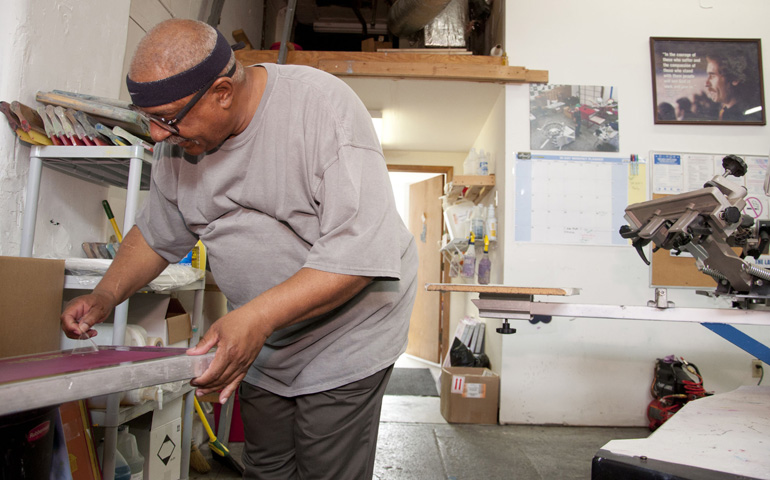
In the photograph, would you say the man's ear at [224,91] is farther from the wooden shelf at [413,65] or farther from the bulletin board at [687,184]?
the bulletin board at [687,184]

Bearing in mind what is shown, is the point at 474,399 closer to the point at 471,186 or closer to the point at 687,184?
the point at 471,186

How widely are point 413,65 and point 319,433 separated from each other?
272 centimetres

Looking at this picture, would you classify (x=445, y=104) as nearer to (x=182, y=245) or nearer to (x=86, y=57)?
(x=86, y=57)

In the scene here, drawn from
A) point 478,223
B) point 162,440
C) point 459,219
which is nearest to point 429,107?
point 459,219

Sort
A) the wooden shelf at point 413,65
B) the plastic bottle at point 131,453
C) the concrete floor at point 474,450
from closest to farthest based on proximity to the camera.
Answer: the plastic bottle at point 131,453 → the concrete floor at point 474,450 → the wooden shelf at point 413,65

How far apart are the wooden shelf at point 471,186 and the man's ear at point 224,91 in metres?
2.63

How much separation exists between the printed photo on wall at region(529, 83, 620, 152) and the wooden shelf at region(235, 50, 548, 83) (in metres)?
0.15

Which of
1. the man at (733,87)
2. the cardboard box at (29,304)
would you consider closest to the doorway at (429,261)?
the man at (733,87)

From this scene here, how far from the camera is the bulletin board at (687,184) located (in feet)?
10.2

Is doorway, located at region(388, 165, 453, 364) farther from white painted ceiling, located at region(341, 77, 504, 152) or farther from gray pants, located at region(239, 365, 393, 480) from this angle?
gray pants, located at region(239, 365, 393, 480)

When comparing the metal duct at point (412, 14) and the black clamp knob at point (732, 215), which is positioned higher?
the metal duct at point (412, 14)

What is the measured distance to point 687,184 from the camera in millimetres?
3125

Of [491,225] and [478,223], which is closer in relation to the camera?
[491,225]

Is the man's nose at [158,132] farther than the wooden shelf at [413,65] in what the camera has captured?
No
